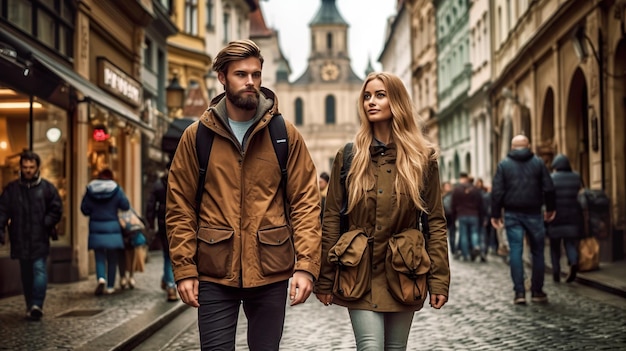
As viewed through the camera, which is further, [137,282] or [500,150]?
[500,150]

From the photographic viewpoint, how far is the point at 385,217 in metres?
4.70

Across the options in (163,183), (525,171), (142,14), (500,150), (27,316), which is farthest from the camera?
(500,150)

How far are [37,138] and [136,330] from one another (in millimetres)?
6626

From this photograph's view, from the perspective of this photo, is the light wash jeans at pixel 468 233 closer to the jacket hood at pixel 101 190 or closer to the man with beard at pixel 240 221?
the jacket hood at pixel 101 190

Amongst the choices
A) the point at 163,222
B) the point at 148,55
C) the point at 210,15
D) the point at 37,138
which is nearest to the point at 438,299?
the point at 163,222

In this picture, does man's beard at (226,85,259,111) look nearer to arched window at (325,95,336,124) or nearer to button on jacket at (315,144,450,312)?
button on jacket at (315,144,450,312)

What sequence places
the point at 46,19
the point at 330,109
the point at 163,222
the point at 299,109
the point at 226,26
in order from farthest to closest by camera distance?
the point at 330,109, the point at 299,109, the point at 226,26, the point at 46,19, the point at 163,222

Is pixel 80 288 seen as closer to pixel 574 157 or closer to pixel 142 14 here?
pixel 142 14

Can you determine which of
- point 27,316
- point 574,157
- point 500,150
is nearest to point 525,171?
point 27,316

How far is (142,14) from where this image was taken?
2191 centimetres

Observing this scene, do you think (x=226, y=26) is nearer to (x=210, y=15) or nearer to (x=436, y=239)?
(x=210, y=15)

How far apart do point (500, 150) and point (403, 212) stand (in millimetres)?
30612

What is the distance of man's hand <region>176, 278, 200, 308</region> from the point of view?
14.1 ft

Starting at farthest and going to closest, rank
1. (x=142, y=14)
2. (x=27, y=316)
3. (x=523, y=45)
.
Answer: (x=523, y=45) < (x=142, y=14) < (x=27, y=316)
